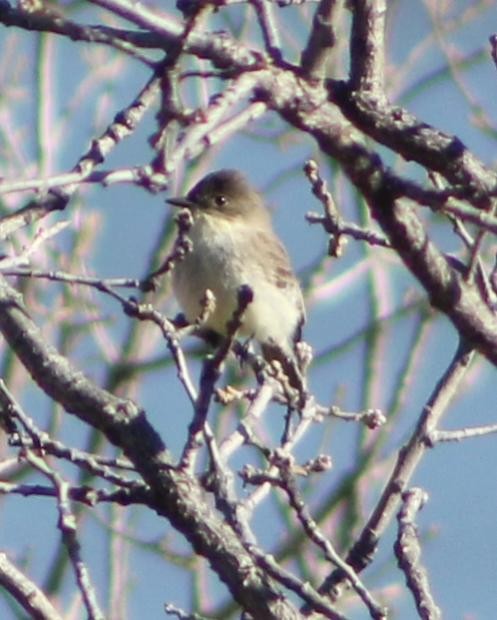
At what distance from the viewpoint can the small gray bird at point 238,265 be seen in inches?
283

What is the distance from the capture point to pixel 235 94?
266 cm

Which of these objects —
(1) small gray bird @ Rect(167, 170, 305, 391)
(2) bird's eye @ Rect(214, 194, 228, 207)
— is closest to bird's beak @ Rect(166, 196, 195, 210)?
(1) small gray bird @ Rect(167, 170, 305, 391)

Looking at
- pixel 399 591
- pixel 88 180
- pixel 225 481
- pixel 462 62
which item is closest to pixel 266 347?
pixel 399 591

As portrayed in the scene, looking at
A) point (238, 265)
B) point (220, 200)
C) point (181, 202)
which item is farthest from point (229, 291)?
point (220, 200)

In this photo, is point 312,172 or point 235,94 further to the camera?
point 312,172

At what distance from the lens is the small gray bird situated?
7195 mm

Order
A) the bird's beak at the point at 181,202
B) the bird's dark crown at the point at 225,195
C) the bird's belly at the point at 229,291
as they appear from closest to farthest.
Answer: the bird's belly at the point at 229,291
the bird's beak at the point at 181,202
the bird's dark crown at the point at 225,195

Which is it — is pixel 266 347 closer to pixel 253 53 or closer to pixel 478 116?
pixel 478 116

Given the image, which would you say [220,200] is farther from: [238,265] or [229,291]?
[229,291]

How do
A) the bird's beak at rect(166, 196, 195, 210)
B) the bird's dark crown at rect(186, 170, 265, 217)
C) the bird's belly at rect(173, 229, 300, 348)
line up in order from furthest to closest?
the bird's dark crown at rect(186, 170, 265, 217) → the bird's beak at rect(166, 196, 195, 210) → the bird's belly at rect(173, 229, 300, 348)

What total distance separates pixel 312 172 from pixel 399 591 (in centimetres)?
473

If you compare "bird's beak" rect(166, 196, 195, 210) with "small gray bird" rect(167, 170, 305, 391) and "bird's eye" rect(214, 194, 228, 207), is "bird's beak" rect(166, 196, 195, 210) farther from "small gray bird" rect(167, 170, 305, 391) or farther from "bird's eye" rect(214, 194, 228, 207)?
"bird's eye" rect(214, 194, 228, 207)

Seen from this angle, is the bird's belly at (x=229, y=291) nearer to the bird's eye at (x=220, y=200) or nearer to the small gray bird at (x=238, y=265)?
the small gray bird at (x=238, y=265)

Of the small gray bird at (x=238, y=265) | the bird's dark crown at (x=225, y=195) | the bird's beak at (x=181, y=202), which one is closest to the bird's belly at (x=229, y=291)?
the small gray bird at (x=238, y=265)
